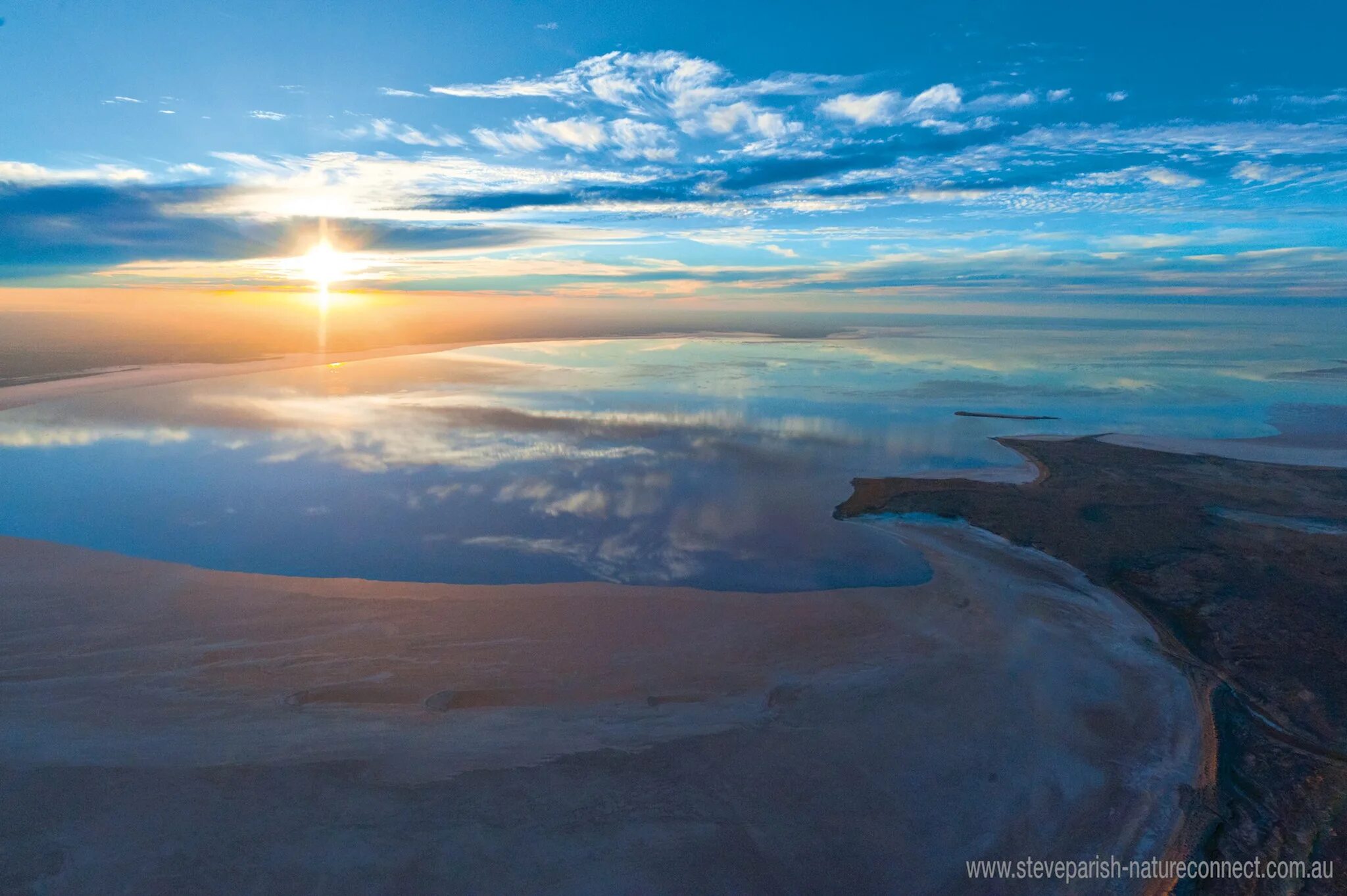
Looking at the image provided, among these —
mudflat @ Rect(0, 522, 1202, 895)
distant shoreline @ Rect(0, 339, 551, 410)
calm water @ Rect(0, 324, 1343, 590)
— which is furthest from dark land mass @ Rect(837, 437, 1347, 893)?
distant shoreline @ Rect(0, 339, 551, 410)

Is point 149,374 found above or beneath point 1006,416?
beneath

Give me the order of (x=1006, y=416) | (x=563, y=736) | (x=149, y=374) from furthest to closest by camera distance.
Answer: (x=149, y=374)
(x=1006, y=416)
(x=563, y=736)

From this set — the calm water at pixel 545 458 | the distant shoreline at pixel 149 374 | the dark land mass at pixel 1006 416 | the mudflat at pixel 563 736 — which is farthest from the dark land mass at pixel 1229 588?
the distant shoreline at pixel 149 374

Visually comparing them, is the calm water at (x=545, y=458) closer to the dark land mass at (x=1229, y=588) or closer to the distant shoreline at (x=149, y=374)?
the distant shoreline at (x=149, y=374)

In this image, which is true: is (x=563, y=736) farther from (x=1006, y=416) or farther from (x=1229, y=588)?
(x=1006, y=416)

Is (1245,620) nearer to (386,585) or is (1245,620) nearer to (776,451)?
(776,451)

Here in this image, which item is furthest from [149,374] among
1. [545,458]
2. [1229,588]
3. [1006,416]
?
[1229,588]

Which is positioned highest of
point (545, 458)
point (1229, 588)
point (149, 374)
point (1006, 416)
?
point (1006, 416)

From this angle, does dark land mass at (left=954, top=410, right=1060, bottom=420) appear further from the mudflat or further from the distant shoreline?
the distant shoreline
